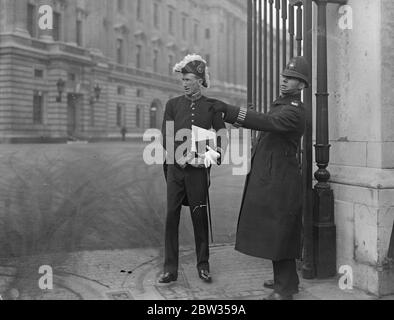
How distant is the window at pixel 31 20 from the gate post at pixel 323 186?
113ft

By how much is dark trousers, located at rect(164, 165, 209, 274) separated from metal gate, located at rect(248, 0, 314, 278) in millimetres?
902

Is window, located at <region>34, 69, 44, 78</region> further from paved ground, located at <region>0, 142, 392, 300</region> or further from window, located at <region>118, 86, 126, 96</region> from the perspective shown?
paved ground, located at <region>0, 142, 392, 300</region>

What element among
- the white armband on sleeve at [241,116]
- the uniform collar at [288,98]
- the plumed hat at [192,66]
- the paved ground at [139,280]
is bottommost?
the paved ground at [139,280]

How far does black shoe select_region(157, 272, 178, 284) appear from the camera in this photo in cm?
428

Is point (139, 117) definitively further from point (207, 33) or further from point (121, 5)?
point (207, 33)

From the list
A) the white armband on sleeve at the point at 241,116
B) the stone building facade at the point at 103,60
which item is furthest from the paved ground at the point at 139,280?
the stone building facade at the point at 103,60

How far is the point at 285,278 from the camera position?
383 cm

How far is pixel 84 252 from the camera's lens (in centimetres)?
552

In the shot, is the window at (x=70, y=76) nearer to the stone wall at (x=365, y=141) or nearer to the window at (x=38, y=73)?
the window at (x=38, y=73)

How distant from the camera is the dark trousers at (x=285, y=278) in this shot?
381cm

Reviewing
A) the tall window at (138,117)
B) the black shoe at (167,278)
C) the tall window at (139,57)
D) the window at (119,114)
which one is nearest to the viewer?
the black shoe at (167,278)

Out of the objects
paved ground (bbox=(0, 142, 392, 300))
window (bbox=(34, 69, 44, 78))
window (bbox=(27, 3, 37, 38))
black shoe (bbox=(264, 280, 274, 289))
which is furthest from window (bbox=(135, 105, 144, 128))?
black shoe (bbox=(264, 280, 274, 289))

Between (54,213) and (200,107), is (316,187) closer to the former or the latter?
(200,107)

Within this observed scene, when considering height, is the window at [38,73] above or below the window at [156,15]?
below
